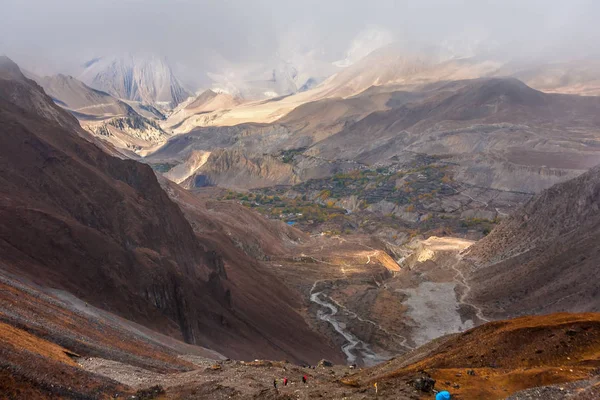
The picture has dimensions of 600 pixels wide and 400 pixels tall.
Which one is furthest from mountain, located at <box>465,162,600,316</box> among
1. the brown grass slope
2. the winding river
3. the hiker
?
the hiker

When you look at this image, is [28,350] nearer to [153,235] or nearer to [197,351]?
[197,351]

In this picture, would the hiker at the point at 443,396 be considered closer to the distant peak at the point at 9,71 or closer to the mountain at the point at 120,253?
the mountain at the point at 120,253


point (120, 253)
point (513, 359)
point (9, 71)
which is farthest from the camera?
point (9, 71)

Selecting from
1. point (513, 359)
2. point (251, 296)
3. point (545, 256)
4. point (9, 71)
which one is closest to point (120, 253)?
point (251, 296)

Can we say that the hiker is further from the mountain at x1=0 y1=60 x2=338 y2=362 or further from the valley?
the mountain at x1=0 y1=60 x2=338 y2=362

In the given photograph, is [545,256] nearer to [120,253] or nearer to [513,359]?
[120,253]

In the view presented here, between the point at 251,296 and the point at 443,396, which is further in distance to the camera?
the point at 251,296

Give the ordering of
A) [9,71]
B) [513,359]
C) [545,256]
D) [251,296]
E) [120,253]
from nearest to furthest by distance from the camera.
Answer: [513,359] < [120,253] < [251,296] < [545,256] < [9,71]

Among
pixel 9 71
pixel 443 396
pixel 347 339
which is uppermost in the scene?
pixel 9 71
